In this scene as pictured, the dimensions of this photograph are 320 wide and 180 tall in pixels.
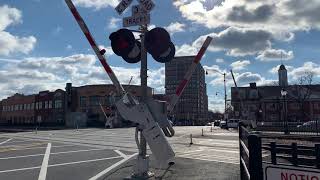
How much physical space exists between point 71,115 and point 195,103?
170 ft

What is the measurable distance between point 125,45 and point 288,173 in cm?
858

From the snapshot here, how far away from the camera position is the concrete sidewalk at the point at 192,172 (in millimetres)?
12156

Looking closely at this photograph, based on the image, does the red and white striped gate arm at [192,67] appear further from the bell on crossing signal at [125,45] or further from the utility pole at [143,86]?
the bell on crossing signal at [125,45]

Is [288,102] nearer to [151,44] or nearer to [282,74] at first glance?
Answer: [282,74]

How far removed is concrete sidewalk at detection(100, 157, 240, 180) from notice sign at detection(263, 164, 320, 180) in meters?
8.12

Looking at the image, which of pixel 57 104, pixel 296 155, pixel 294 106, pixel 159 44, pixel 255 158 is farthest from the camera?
pixel 57 104

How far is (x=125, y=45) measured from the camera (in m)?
11.7

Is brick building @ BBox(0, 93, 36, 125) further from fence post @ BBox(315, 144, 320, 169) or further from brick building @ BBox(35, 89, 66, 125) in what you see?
fence post @ BBox(315, 144, 320, 169)

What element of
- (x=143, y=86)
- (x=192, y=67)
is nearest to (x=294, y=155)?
(x=192, y=67)

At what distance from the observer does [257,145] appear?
4359mm

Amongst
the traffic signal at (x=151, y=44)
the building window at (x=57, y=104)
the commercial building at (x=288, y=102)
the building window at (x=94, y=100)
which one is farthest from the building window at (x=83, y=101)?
the traffic signal at (x=151, y=44)

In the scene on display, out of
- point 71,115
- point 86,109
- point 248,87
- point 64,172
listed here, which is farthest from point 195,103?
point 64,172

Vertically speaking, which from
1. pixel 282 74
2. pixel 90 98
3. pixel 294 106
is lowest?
pixel 294 106

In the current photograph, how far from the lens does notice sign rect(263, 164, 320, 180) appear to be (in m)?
3.47
